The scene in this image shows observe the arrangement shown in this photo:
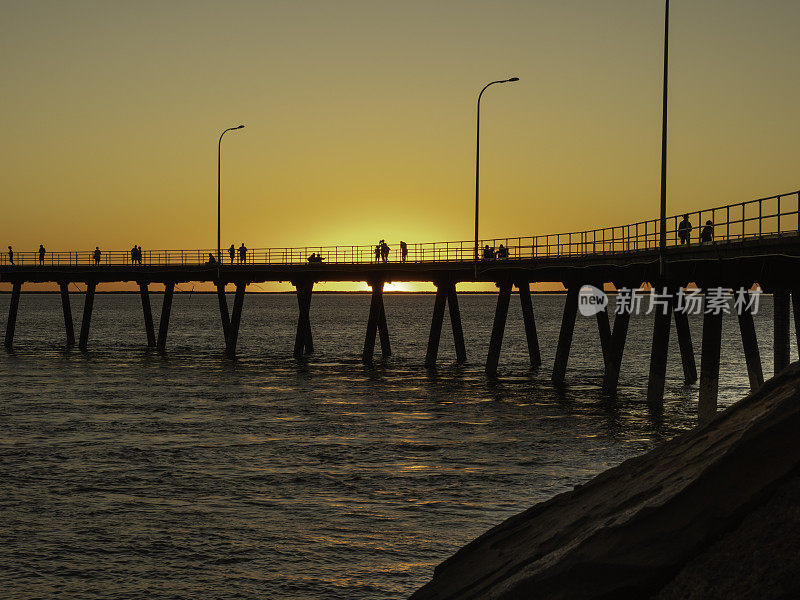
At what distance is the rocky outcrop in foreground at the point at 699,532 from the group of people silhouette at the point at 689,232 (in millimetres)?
18152

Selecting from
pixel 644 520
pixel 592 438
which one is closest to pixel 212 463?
pixel 592 438

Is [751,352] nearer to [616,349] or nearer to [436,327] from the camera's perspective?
[616,349]

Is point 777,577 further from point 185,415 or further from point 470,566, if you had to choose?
point 185,415

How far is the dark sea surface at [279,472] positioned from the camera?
1231 cm

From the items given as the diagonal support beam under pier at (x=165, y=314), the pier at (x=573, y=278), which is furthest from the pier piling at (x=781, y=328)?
the diagonal support beam under pier at (x=165, y=314)

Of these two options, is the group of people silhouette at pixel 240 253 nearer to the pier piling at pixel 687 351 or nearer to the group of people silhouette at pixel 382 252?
the group of people silhouette at pixel 382 252

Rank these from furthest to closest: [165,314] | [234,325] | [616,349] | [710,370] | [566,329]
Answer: [165,314] < [234,325] < [566,329] < [616,349] < [710,370]

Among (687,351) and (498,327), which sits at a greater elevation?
(498,327)

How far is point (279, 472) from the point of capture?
18.8m

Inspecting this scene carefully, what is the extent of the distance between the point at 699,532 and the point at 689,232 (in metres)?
24.6

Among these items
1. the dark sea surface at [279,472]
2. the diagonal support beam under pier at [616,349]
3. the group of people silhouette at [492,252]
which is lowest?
the dark sea surface at [279,472]

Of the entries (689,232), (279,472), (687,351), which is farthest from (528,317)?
(279,472)

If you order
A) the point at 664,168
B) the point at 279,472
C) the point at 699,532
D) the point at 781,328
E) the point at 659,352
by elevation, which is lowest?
the point at 279,472

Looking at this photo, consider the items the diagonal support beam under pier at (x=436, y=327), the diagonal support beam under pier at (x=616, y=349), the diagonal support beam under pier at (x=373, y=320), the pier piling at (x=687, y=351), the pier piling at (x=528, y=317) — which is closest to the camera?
the diagonal support beam under pier at (x=616, y=349)
